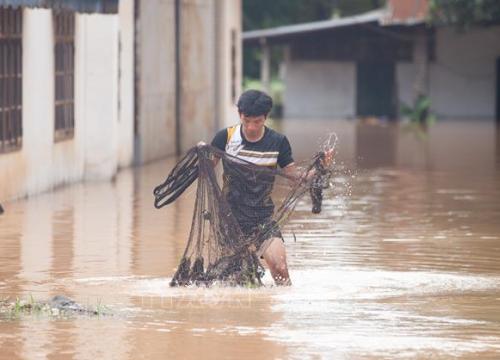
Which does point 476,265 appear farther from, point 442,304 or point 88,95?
point 88,95

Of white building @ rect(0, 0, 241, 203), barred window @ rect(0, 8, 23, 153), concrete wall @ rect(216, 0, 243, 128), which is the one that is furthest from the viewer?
concrete wall @ rect(216, 0, 243, 128)

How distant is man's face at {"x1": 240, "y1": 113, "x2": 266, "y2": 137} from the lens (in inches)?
394

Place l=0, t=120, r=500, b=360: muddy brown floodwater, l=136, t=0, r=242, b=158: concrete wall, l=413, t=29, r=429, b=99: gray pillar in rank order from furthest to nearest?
l=413, t=29, r=429, b=99: gray pillar → l=136, t=0, r=242, b=158: concrete wall → l=0, t=120, r=500, b=360: muddy brown floodwater

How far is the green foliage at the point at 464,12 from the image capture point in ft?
113

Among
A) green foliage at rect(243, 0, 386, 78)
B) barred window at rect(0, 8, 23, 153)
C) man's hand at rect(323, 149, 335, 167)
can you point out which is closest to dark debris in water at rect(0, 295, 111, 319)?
man's hand at rect(323, 149, 335, 167)

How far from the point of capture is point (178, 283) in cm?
1045

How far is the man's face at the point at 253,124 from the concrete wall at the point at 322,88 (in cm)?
3441

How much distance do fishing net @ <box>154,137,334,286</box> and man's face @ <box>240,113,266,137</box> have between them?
204mm

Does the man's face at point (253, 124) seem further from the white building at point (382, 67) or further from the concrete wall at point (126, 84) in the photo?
the white building at point (382, 67)

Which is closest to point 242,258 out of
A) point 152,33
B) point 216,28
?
point 152,33

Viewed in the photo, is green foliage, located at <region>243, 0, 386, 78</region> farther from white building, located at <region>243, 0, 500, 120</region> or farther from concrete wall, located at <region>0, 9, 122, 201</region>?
concrete wall, located at <region>0, 9, 122, 201</region>

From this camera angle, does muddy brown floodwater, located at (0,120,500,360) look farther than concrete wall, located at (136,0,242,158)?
No

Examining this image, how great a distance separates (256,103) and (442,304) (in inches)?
72.1

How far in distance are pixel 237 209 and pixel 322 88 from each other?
34.7 meters
